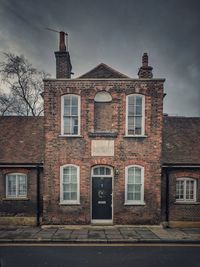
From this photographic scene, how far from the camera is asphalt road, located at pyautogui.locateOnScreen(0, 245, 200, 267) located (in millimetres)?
7215

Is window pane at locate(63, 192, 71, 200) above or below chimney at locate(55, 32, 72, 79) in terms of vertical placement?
below

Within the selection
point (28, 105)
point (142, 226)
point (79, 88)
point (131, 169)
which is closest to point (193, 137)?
point (131, 169)

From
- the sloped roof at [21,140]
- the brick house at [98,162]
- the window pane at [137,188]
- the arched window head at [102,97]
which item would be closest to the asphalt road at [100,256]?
the brick house at [98,162]

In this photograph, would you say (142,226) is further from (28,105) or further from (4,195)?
(28,105)

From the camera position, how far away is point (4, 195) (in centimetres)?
1198

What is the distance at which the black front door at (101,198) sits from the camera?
11.6 metres

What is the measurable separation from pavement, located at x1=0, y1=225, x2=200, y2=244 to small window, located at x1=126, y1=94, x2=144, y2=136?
17.1 feet

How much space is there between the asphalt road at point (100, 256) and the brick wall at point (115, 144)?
2955 mm

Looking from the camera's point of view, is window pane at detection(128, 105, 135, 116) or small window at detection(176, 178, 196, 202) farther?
small window at detection(176, 178, 196, 202)

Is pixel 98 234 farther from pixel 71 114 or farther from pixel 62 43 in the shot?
pixel 62 43

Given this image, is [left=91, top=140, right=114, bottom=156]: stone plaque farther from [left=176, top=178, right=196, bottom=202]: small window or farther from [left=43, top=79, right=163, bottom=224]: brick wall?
[left=176, top=178, right=196, bottom=202]: small window

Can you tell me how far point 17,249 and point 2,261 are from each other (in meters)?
1.07

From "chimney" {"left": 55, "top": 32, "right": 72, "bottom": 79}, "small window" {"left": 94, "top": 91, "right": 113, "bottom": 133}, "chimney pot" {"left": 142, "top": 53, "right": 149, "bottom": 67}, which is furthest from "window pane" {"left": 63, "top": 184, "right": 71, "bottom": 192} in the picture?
"chimney pot" {"left": 142, "top": 53, "right": 149, "bottom": 67}

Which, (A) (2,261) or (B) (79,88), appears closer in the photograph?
(A) (2,261)
